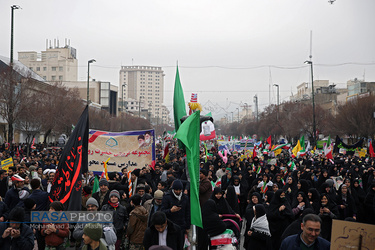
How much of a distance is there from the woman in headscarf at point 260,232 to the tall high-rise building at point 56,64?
92783 mm

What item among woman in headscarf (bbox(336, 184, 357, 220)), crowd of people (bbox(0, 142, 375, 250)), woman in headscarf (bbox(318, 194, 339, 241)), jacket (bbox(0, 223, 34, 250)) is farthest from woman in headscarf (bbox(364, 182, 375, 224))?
jacket (bbox(0, 223, 34, 250))

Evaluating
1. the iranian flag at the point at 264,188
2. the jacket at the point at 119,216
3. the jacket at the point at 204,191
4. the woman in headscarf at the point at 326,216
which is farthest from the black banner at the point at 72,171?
the iranian flag at the point at 264,188

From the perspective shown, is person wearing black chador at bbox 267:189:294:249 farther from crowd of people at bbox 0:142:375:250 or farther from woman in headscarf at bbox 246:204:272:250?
woman in headscarf at bbox 246:204:272:250

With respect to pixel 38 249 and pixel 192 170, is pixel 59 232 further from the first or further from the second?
pixel 192 170

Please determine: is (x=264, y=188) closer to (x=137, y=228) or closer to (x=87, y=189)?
(x=87, y=189)

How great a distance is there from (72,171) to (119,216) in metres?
1.03

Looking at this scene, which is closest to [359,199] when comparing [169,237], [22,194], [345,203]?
[345,203]

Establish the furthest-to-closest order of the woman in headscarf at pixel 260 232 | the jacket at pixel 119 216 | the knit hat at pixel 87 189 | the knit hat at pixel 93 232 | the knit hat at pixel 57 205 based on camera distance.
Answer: the knit hat at pixel 87 189 → the jacket at pixel 119 216 → the woman in headscarf at pixel 260 232 → the knit hat at pixel 57 205 → the knit hat at pixel 93 232

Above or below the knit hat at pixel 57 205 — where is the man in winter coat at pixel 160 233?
below

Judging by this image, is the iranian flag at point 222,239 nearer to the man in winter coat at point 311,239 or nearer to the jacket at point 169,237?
the jacket at point 169,237

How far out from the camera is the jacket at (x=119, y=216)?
7008 millimetres

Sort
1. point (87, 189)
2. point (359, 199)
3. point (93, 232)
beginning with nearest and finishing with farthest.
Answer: point (93, 232) < point (87, 189) < point (359, 199)

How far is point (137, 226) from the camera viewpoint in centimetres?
661

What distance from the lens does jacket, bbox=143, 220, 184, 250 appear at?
5410mm
